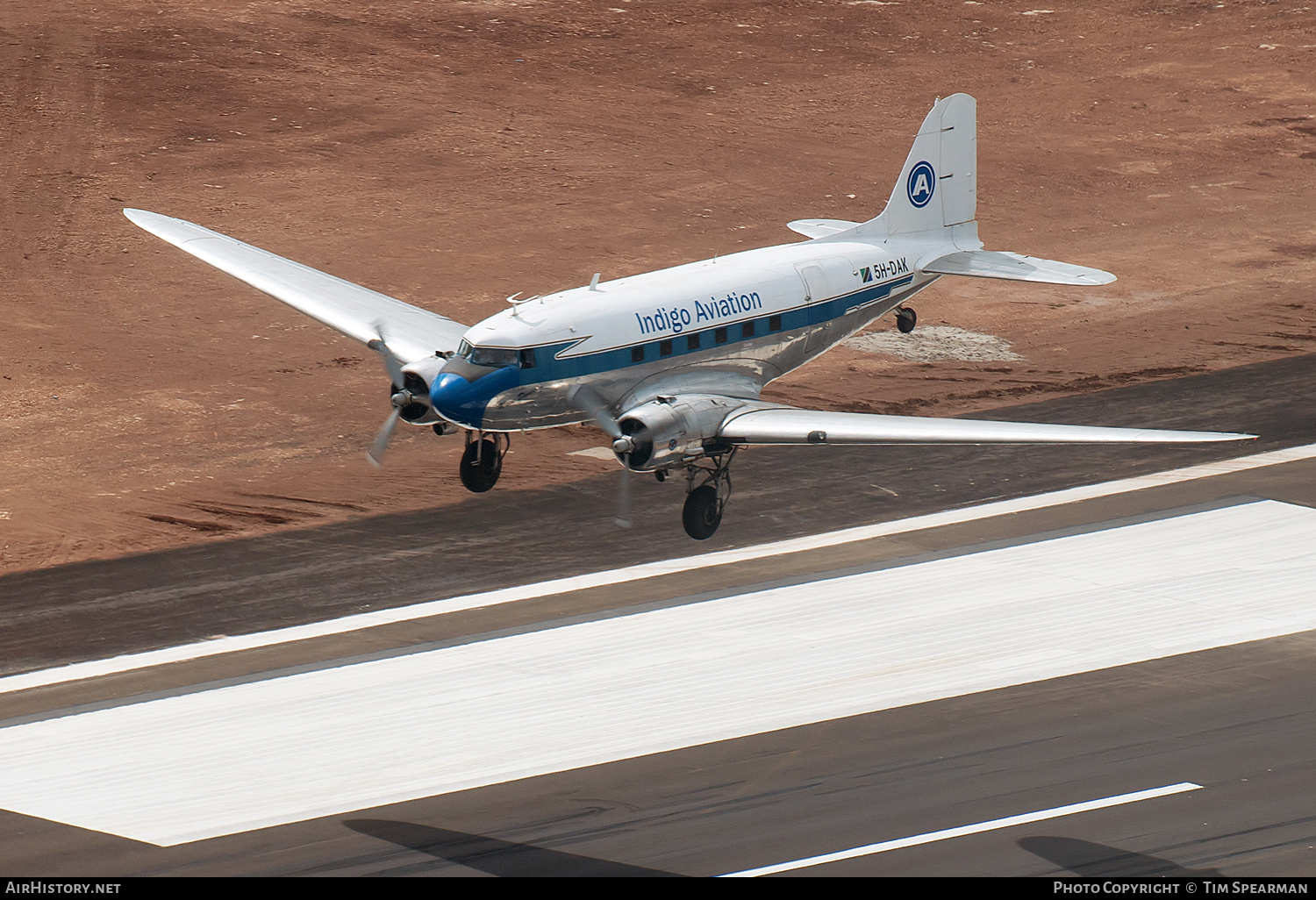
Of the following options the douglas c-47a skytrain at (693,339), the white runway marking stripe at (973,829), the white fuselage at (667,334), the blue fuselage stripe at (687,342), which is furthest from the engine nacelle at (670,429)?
the white runway marking stripe at (973,829)

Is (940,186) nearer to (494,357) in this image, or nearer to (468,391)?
(494,357)

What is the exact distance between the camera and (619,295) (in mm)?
29375

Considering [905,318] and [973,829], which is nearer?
[973,829]

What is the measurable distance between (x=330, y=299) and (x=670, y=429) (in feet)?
29.3

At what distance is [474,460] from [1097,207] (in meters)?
28.9

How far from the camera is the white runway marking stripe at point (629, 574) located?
27.6 metres

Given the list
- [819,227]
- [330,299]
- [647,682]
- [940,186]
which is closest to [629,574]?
[647,682]

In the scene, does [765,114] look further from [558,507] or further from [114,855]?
[114,855]

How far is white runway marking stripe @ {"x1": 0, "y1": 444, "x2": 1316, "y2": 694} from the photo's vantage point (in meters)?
27.6

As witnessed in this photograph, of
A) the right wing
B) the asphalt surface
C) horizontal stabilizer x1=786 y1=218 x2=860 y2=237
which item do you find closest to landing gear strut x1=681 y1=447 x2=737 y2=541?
the asphalt surface

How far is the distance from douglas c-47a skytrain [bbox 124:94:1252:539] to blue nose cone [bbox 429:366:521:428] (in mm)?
25

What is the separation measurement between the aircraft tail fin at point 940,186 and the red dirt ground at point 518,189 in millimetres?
4781

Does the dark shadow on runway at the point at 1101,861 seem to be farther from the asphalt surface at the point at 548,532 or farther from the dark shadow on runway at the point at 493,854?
the asphalt surface at the point at 548,532

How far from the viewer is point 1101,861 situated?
21047mm
